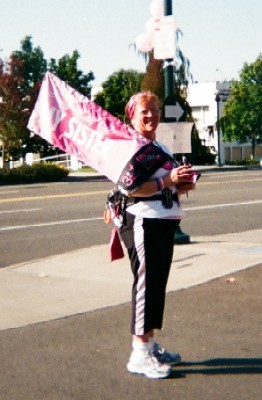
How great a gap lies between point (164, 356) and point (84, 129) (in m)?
1.64

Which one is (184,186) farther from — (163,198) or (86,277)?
(86,277)

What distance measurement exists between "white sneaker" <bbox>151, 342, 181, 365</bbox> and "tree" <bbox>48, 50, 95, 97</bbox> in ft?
203

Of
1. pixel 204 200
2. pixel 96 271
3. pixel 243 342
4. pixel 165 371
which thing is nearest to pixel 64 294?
pixel 96 271

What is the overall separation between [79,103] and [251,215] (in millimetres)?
13322

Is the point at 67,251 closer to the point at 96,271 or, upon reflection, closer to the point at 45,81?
the point at 96,271

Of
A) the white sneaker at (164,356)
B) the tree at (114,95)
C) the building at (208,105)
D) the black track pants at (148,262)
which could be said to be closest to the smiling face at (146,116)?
the black track pants at (148,262)

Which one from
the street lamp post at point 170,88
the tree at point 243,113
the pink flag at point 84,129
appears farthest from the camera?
the tree at point 243,113

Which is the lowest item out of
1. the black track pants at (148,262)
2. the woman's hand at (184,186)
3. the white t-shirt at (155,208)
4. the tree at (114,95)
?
the black track pants at (148,262)

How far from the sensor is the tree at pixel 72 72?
67.5 metres

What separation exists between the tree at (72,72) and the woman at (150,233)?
61744 mm

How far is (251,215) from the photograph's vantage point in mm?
19000

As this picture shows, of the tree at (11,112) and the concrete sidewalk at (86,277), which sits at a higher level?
the tree at (11,112)

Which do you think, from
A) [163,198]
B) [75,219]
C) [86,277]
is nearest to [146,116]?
[163,198]

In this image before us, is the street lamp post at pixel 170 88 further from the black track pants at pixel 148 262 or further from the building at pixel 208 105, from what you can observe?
the building at pixel 208 105
